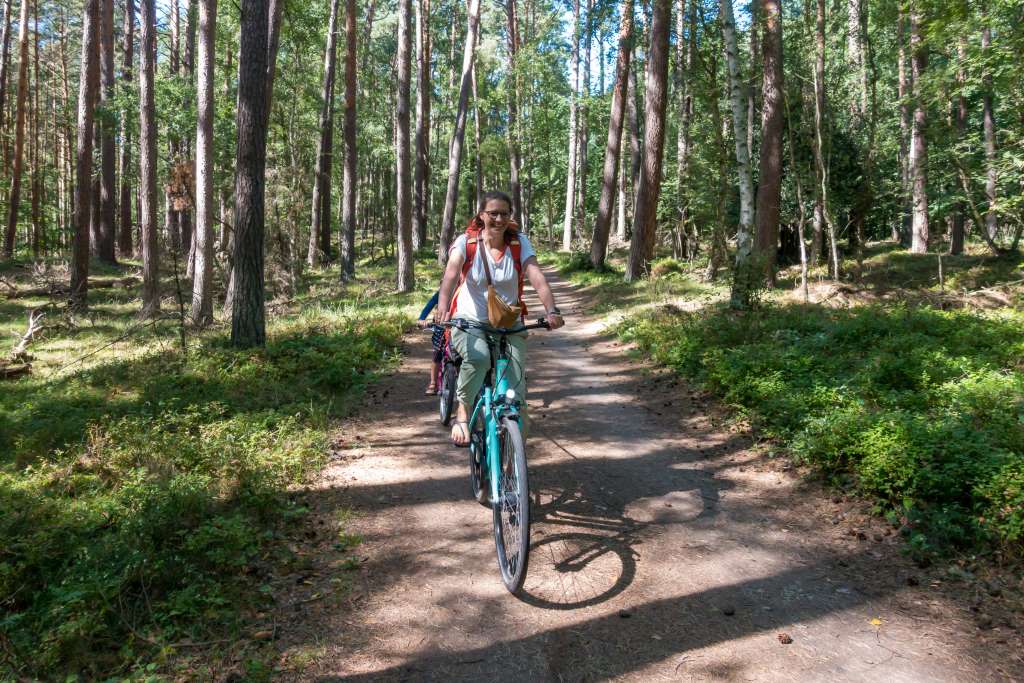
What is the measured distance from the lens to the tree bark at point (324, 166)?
23.0m

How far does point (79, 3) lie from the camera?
2938 cm

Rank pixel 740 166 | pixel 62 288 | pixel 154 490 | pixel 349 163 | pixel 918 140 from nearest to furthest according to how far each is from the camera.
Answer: pixel 154 490
pixel 740 166
pixel 62 288
pixel 918 140
pixel 349 163

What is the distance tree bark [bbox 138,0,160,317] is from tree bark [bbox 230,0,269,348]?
6119mm

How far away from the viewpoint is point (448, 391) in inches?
268

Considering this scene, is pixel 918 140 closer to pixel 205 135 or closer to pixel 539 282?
pixel 205 135

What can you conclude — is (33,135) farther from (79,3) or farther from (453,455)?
(453,455)

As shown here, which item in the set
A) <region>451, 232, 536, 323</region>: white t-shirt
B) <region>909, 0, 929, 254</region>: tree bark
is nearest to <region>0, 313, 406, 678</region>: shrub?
<region>451, 232, 536, 323</region>: white t-shirt

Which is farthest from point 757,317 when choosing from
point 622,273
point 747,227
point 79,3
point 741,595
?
point 79,3

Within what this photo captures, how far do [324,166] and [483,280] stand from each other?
23.7 meters

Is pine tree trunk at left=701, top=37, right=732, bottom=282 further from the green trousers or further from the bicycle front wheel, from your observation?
the bicycle front wheel

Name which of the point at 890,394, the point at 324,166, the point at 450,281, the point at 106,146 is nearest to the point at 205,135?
the point at 450,281

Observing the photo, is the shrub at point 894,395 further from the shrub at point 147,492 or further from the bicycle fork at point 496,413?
the shrub at point 147,492

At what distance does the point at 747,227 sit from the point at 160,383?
9.56 metres

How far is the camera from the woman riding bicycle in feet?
15.0
